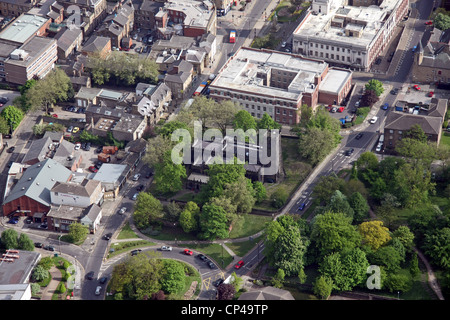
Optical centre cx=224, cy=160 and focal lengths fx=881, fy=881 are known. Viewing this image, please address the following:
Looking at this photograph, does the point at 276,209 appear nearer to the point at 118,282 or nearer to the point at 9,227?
the point at 118,282

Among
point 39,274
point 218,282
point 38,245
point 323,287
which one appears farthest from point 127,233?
point 323,287

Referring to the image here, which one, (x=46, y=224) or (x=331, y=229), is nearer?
(x=331, y=229)

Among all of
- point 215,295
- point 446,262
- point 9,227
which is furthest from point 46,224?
point 446,262

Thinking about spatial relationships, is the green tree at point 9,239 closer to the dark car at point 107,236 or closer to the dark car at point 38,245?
the dark car at point 38,245
